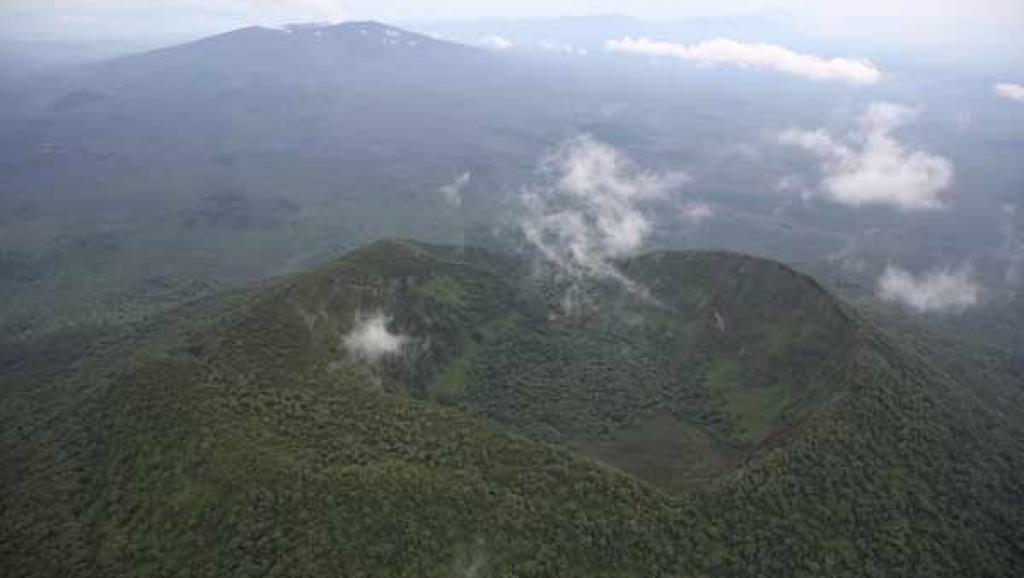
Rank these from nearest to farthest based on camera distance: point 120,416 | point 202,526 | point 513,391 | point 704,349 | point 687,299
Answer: point 202,526 → point 120,416 → point 513,391 → point 704,349 → point 687,299

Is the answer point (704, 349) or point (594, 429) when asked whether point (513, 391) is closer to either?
point (594, 429)

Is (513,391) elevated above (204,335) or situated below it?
below

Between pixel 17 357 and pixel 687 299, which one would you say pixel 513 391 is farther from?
pixel 17 357

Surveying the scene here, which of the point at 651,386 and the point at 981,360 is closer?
the point at 651,386

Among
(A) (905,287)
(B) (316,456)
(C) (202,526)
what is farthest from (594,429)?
(A) (905,287)

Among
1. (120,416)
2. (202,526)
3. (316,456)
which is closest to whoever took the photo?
(202,526)

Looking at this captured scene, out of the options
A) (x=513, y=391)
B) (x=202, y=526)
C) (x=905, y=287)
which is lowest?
(x=905, y=287)
